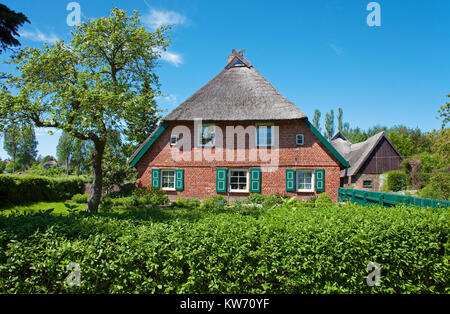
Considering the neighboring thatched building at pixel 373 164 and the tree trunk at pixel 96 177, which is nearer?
the tree trunk at pixel 96 177

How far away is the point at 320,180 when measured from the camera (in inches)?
578

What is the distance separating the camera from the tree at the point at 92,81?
7613 mm

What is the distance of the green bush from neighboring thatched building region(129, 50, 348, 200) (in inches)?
387

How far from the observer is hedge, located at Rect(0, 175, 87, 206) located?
1223cm

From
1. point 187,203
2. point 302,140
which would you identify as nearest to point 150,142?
point 187,203

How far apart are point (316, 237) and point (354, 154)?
80.5ft

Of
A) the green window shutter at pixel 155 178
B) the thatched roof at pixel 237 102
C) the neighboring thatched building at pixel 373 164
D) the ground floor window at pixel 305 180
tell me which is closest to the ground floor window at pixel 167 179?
the green window shutter at pixel 155 178

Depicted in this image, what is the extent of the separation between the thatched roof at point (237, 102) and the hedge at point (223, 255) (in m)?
11.7

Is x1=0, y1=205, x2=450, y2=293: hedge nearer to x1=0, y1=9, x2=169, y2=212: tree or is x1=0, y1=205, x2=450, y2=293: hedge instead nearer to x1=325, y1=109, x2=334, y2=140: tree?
x1=0, y1=9, x2=169, y2=212: tree

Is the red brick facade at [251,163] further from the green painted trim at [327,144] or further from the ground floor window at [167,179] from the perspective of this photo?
the ground floor window at [167,179]

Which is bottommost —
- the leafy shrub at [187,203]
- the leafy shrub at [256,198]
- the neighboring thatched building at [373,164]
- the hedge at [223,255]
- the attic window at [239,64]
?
the leafy shrub at [187,203]

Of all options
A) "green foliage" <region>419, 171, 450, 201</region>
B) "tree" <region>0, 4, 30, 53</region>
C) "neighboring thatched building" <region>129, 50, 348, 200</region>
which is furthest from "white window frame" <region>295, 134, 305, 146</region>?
"tree" <region>0, 4, 30, 53</region>

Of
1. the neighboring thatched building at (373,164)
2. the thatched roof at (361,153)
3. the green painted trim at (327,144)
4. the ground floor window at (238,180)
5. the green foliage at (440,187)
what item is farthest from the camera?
the neighboring thatched building at (373,164)
